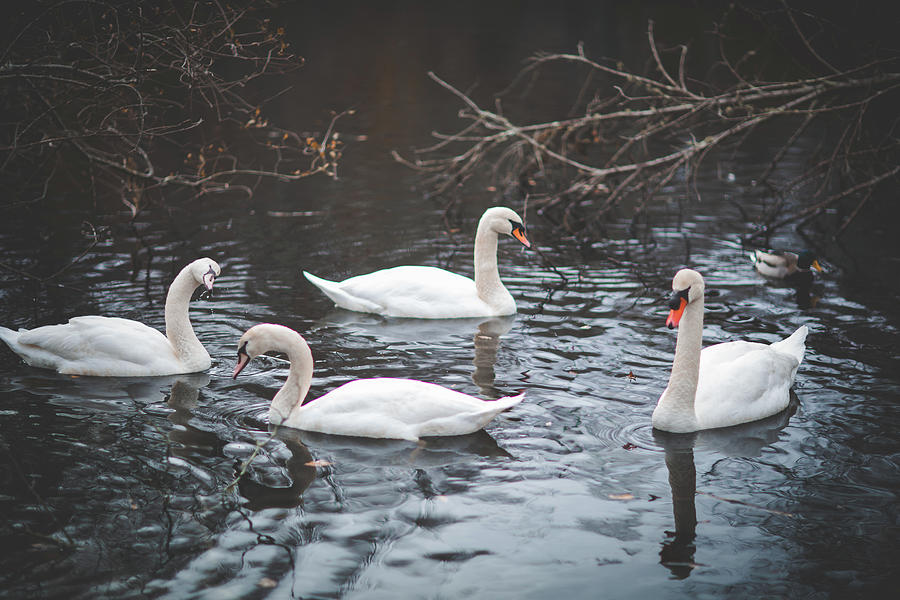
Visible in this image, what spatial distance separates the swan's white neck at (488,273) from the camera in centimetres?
1052

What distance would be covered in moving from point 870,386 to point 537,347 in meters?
3.07

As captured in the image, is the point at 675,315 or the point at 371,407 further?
the point at 371,407

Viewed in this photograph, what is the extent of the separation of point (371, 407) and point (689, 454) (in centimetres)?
238

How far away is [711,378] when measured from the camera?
25.0ft

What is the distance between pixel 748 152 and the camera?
20.4m

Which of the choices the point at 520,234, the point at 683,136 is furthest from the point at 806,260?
the point at 683,136

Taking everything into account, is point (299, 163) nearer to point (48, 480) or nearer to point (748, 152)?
point (748, 152)

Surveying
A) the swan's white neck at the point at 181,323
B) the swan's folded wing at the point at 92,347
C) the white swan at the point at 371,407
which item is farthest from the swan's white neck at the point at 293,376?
the swan's folded wing at the point at 92,347

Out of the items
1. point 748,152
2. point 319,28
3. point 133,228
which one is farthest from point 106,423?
point 319,28

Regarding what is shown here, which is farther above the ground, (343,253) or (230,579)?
(343,253)

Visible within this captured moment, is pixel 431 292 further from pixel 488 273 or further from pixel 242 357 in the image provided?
pixel 242 357

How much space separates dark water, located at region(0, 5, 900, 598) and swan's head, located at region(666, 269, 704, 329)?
1001 millimetres

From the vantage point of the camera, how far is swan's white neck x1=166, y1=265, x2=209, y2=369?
8328 millimetres

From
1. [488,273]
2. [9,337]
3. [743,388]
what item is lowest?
[743,388]
